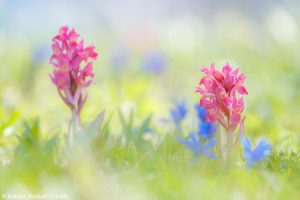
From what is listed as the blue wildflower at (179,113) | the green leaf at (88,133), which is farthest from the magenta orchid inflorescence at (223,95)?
the blue wildflower at (179,113)

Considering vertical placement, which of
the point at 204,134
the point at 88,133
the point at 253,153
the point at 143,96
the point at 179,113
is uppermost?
the point at 143,96

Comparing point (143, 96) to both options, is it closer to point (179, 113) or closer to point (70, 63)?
point (179, 113)

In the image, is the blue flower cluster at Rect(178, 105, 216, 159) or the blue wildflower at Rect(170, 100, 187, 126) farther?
the blue wildflower at Rect(170, 100, 187, 126)

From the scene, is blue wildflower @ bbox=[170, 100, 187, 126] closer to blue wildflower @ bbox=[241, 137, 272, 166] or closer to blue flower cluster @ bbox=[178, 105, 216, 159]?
blue flower cluster @ bbox=[178, 105, 216, 159]

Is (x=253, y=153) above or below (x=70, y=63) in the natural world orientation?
below

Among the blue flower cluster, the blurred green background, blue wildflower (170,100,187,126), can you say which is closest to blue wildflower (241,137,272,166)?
the blurred green background

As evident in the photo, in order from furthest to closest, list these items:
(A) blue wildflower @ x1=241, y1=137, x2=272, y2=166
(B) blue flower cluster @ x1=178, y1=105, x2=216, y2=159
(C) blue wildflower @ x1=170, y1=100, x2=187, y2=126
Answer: (C) blue wildflower @ x1=170, y1=100, x2=187, y2=126
(B) blue flower cluster @ x1=178, y1=105, x2=216, y2=159
(A) blue wildflower @ x1=241, y1=137, x2=272, y2=166

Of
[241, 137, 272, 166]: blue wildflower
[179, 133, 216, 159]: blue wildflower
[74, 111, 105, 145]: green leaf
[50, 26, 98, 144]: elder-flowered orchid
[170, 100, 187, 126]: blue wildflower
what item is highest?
[170, 100, 187, 126]: blue wildflower

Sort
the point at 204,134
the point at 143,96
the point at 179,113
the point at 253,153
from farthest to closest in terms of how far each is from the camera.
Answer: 1. the point at 143,96
2. the point at 179,113
3. the point at 204,134
4. the point at 253,153

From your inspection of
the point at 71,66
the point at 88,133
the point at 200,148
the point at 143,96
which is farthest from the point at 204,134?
Answer: the point at 143,96
